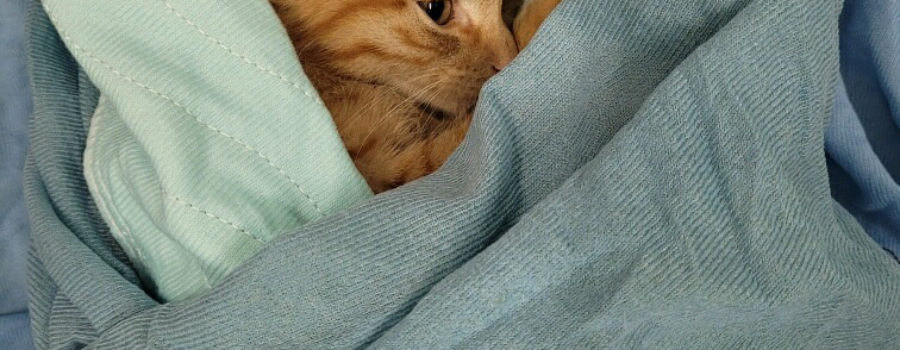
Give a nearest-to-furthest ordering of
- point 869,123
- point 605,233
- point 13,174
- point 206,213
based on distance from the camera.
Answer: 1. point 605,233
2. point 206,213
3. point 869,123
4. point 13,174

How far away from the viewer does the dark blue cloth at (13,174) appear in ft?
3.44

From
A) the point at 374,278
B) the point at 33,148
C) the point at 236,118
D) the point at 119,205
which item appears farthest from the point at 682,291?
the point at 33,148

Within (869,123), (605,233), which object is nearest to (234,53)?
(605,233)

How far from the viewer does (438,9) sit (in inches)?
45.2

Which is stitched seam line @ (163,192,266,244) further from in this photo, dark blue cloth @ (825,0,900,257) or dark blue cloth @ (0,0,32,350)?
dark blue cloth @ (825,0,900,257)

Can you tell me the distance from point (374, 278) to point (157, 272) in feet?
1.00

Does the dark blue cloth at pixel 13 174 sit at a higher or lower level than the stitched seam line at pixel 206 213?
lower

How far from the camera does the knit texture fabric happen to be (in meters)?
0.61

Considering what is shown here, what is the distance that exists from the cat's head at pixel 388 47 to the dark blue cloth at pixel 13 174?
1.34ft

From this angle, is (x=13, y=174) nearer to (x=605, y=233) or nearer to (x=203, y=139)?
(x=203, y=139)

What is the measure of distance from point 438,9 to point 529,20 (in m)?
0.15

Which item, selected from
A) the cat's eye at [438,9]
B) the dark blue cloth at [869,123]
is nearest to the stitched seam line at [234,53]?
the cat's eye at [438,9]

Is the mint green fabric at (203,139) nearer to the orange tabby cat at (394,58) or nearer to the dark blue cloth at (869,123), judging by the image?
the orange tabby cat at (394,58)

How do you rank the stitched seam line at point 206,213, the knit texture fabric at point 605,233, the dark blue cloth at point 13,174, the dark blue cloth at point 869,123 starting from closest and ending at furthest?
the knit texture fabric at point 605,233
the stitched seam line at point 206,213
the dark blue cloth at point 869,123
the dark blue cloth at point 13,174
